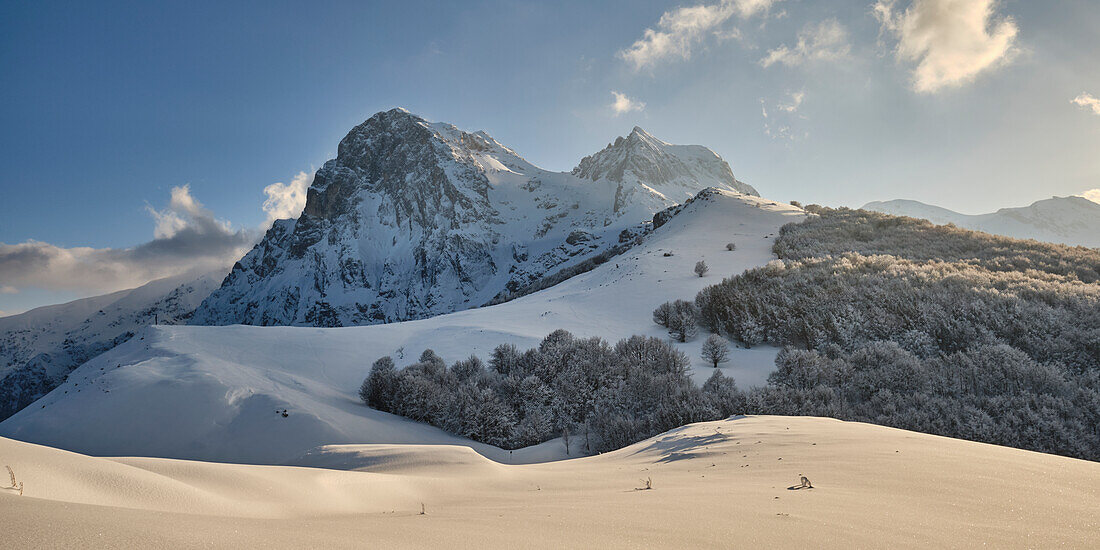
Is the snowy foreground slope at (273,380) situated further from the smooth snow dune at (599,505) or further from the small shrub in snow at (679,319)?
the smooth snow dune at (599,505)

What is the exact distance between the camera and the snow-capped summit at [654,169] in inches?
4331

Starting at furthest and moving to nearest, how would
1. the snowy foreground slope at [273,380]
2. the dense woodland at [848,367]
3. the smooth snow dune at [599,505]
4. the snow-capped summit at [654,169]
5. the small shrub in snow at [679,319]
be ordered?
the snow-capped summit at [654,169] < the small shrub in snow at [679,319] < the snowy foreground slope at [273,380] < the dense woodland at [848,367] < the smooth snow dune at [599,505]

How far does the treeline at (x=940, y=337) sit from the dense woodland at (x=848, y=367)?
35mm

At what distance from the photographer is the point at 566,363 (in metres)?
12.1

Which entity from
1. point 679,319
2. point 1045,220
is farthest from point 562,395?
point 1045,220

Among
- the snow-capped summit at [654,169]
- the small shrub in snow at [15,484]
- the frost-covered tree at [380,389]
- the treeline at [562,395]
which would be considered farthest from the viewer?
the snow-capped summit at [654,169]

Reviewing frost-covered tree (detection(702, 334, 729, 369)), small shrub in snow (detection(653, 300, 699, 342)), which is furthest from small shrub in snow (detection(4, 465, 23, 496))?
small shrub in snow (detection(653, 300, 699, 342))

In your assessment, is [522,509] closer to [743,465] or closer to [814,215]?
[743,465]

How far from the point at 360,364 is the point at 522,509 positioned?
1270 cm

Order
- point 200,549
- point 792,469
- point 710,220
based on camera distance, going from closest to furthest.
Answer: point 200,549
point 792,469
point 710,220

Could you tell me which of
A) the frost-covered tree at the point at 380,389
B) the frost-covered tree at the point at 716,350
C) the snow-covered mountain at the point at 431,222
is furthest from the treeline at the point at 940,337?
the snow-covered mountain at the point at 431,222

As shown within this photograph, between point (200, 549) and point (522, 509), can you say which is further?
point (522, 509)

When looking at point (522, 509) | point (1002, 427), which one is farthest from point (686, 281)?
point (522, 509)

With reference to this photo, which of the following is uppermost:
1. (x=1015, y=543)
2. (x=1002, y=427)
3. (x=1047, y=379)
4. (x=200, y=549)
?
(x=200, y=549)
